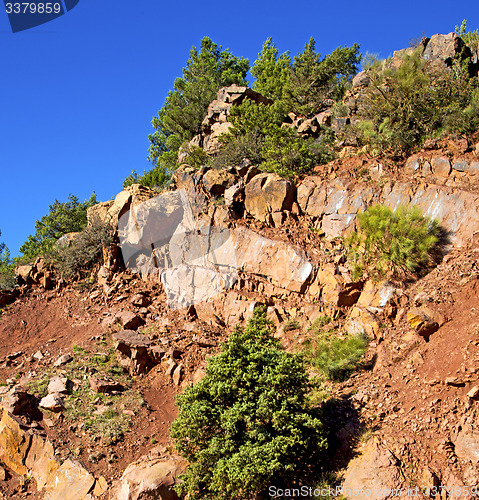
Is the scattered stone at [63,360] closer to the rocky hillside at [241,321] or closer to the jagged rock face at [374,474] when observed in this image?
the rocky hillside at [241,321]

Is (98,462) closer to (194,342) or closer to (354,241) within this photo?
(194,342)

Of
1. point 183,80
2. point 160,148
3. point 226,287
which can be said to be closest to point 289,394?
point 226,287

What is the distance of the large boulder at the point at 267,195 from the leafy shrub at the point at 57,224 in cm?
1129

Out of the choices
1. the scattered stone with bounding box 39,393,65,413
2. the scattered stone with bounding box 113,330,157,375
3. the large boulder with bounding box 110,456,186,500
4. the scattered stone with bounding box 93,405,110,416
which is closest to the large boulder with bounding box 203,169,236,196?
the scattered stone with bounding box 113,330,157,375

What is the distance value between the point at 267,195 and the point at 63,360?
30.2ft

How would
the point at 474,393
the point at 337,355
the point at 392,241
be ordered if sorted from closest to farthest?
the point at 474,393 < the point at 337,355 < the point at 392,241

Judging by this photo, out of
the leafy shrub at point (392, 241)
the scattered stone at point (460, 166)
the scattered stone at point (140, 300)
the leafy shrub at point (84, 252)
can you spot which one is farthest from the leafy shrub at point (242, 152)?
the scattered stone at point (460, 166)

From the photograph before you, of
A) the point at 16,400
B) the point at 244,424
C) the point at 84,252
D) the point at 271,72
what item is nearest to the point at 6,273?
the point at 84,252

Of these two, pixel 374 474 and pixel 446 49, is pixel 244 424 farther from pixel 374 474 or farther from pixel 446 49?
pixel 446 49

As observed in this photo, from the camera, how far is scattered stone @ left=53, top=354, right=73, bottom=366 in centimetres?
1377

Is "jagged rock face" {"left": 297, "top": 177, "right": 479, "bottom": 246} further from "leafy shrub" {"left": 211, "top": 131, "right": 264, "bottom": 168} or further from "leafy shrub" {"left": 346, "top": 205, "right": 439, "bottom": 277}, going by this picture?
"leafy shrub" {"left": 211, "top": 131, "right": 264, "bottom": 168}

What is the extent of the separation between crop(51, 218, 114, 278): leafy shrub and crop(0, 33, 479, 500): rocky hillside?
1.75 feet

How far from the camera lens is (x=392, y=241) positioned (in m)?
12.7

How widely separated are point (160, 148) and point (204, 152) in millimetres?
10449
